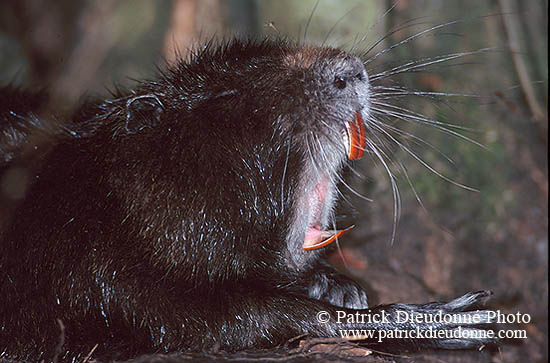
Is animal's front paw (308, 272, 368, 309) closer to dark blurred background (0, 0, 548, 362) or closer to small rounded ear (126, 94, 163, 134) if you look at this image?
dark blurred background (0, 0, 548, 362)

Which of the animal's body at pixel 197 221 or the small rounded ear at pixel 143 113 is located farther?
the small rounded ear at pixel 143 113

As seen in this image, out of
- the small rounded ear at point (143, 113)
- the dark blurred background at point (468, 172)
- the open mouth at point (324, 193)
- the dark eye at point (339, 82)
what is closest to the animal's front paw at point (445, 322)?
the open mouth at point (324, 193)

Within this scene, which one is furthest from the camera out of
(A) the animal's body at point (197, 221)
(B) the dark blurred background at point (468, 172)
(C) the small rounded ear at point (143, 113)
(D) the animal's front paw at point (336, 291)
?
(B) the dark blurred background at point (468, 172)

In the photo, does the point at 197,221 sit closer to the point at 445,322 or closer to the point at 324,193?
the point at 324,193

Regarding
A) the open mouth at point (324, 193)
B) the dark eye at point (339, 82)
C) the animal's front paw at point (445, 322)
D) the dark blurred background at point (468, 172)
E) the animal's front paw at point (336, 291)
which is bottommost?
the animal's front paw at point (445, 322)

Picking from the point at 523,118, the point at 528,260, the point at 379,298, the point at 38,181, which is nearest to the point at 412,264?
the point at 528,260

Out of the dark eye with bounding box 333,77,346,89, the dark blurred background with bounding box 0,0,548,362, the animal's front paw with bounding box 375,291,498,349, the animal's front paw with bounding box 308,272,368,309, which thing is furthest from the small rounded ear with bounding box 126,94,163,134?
the dark blurred background with bounding box 0,0,548,362

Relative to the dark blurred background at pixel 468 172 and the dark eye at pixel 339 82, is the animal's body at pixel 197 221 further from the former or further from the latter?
the dark blurred background at pixel 468 172

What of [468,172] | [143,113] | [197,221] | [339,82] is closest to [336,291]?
[197,221]
